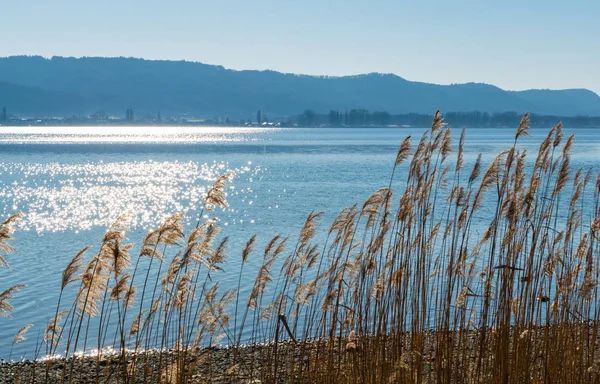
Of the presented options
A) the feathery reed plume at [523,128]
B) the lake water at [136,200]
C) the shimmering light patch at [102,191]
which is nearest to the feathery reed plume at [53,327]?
the lake water at [136,200]

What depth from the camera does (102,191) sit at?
50.4 meters

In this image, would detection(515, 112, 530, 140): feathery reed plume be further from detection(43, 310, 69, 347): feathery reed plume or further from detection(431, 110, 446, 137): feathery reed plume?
detection(43, 310, 69, 347): feathery reed plume

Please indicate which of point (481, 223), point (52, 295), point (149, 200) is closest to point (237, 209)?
point (149, 200)

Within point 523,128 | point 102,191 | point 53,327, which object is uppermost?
point 523,128

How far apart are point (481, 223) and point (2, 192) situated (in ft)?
111

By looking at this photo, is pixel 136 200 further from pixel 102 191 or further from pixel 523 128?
pixel 523 128

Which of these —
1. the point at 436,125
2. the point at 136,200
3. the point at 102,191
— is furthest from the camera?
the point at 102,191

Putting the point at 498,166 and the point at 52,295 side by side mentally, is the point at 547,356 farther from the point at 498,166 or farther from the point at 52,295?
the point at 52,295

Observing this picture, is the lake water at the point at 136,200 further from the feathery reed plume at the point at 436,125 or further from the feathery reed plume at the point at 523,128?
the feathery reed plume at the point at 523,128

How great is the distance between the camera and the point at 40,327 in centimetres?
1431

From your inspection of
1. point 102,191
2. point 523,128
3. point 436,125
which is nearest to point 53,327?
point 436,125

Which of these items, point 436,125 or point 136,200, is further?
point 136,200

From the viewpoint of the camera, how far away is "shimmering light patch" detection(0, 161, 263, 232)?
36.0m

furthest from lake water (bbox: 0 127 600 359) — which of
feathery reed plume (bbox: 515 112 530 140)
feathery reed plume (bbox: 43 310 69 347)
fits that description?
feathery reed plume (bbox: 515 112 530 140)
